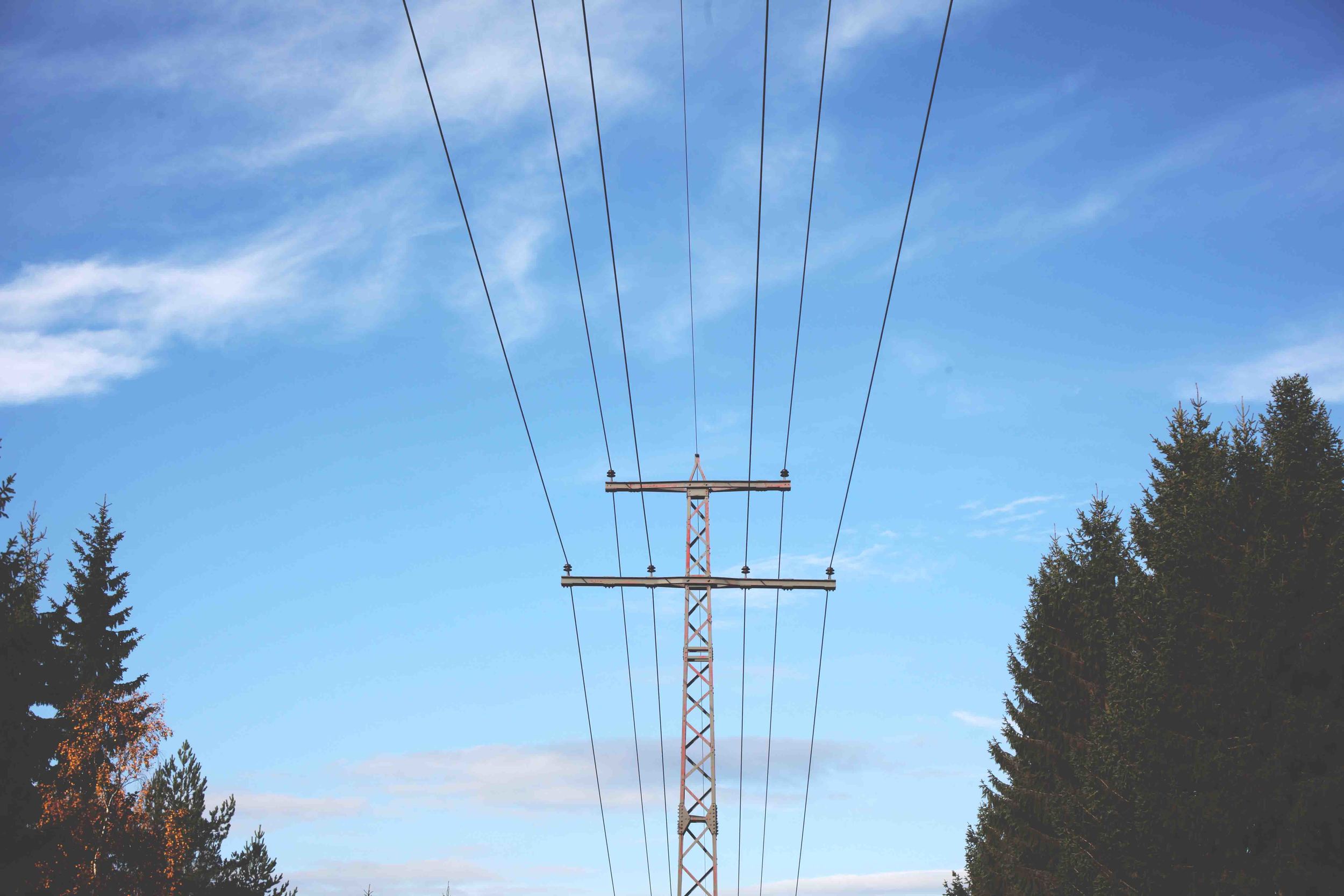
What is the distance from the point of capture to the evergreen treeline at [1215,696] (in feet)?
71.9

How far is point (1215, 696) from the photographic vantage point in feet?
77.9

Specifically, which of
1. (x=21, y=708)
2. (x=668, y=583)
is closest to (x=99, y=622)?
(x=21, y=708)

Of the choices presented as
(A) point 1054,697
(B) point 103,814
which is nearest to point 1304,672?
(A) point 1054,697

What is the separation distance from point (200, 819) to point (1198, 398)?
3912cm

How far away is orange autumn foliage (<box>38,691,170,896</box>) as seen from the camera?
2814cm

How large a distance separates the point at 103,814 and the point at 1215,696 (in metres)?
27.1

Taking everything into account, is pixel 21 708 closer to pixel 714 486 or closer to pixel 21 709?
pixel 21 709

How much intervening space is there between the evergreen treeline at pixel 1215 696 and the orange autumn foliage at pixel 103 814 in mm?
24344

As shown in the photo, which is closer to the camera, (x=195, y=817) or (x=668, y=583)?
(x=668, y=583)

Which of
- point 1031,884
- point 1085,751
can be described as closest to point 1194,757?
point 1085,751

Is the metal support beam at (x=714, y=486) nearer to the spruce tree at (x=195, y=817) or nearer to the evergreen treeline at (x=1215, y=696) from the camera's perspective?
the evergreen treeline at (x=1215, y=696)

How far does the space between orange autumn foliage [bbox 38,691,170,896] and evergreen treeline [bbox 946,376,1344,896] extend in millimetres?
24344

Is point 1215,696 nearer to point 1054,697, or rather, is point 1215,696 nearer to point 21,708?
point 1054,697

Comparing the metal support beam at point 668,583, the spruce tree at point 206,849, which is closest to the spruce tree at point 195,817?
the spruce tree at point 206,849
